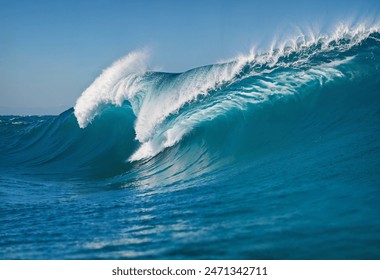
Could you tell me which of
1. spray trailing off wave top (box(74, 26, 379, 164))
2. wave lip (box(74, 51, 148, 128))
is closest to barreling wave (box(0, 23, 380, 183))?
spray trailing off wave top (box(74, 26, 379, 164))

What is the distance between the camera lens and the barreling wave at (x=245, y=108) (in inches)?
288

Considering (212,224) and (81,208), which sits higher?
(81,208)

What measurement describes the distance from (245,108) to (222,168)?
7.46ft

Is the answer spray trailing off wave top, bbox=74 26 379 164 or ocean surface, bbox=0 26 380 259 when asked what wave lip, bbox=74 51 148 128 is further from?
spray trailing off wave top, bbox=74 26 379 164

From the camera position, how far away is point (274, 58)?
8.94m

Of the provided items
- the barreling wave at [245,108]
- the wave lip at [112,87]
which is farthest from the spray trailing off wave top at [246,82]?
the wave lip at [112,87]

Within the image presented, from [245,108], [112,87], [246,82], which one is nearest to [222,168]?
[245,108]

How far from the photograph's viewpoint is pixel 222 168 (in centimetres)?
651

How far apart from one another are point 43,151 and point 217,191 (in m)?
10.6

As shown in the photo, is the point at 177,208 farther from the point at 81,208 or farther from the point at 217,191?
the point at 81,208

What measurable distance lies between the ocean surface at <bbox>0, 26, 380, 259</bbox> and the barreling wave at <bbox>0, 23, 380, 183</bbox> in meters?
0.03

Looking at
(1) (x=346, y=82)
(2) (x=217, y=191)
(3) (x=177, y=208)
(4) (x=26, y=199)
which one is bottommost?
(3) (x=177, y=208)
